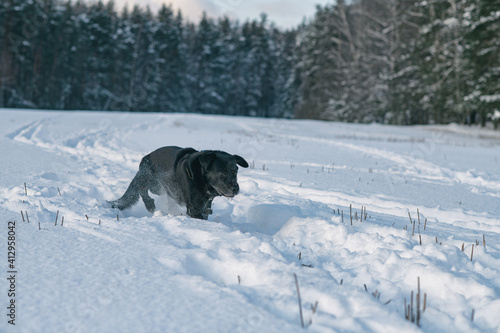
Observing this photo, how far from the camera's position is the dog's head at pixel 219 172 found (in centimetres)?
358

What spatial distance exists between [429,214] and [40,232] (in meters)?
4.01

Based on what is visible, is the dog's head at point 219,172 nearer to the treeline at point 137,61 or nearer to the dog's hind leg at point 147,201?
the dog's hind leg at point 147,201

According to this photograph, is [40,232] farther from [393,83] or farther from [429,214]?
[393,83]

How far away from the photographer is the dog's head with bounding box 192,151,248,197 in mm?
3580

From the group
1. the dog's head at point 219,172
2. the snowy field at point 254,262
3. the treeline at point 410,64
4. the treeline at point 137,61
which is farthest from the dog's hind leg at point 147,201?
the treeline at point 137,61

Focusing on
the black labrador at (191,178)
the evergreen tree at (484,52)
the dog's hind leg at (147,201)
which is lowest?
the dog's hind leg at (147,201)

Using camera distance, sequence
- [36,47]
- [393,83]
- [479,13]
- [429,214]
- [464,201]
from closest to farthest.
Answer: [429,214]
[464,201]
[479,13]
[393,83]
[36,47]

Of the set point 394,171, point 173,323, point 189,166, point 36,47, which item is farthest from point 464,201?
point 36,47

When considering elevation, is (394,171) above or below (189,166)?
below

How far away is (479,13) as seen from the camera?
18641mm

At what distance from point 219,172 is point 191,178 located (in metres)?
0.31

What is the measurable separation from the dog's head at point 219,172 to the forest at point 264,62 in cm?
1964

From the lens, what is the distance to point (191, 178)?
12.0ft

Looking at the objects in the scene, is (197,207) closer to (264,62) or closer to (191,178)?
(191,178)
